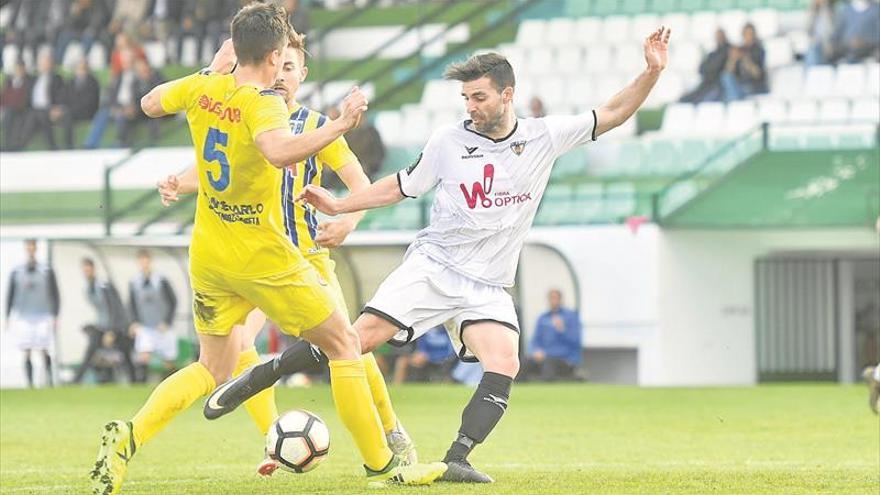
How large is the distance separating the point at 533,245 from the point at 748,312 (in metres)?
2.73

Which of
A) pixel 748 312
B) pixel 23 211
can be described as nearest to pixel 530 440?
pixel 748 312

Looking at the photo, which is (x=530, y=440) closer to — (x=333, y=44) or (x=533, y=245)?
(x=533, y=245)

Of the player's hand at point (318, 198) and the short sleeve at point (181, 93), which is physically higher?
the short sleeve at point (181, 93)

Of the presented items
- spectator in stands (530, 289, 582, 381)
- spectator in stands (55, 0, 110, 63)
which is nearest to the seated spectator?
spectator in stands (530, 289, 582, 381)

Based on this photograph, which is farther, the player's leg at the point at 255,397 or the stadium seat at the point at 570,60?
the stadium seat at the point at 570,60

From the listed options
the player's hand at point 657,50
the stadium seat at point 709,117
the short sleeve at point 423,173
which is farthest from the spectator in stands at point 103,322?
the player's hand at point 657,50

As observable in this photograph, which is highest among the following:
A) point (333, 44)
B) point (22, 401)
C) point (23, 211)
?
point (333, 44)

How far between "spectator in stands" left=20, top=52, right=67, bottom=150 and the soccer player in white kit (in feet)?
65.7

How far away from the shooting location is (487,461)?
35.0ft

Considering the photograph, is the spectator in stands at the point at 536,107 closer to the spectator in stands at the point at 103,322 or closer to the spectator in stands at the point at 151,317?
the spectator in stands at the point at 151,317

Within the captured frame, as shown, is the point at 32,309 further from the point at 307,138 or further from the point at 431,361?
the point at 307,138

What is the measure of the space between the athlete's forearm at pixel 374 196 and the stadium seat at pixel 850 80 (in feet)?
54.1

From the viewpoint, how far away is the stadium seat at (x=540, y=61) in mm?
27656

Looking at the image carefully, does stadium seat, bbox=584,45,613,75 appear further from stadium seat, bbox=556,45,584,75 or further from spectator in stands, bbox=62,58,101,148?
spectator in stands, bbox=62,58,101,148
